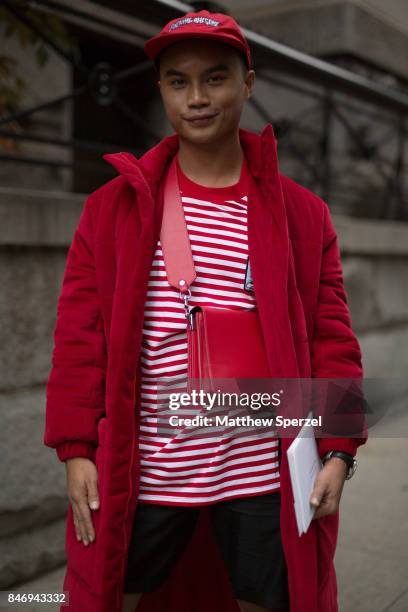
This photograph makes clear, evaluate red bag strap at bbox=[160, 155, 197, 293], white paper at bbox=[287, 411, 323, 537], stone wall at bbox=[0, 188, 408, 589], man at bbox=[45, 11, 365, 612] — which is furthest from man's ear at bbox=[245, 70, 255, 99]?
stone wall at bbox=[0, 188, 408, 589]

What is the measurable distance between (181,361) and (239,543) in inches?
19.5

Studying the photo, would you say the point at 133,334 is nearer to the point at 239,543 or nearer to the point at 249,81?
the point at 239,543

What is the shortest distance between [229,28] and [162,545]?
1305 millimetres

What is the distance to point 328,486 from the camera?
1808mm

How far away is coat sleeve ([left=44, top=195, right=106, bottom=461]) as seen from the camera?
5.92ft

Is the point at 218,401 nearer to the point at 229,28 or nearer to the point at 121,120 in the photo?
the point at 229,28

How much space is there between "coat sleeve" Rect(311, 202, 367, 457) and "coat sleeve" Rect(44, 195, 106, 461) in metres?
0.57

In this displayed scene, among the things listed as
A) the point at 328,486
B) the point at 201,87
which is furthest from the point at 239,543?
the point at 201,87

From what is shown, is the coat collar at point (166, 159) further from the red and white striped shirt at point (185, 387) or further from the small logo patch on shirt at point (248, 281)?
the small logo patch on shirt at point (248, 281)

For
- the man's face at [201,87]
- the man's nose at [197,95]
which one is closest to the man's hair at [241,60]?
the man's face at [201,87]

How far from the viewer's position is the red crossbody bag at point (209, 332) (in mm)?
1741

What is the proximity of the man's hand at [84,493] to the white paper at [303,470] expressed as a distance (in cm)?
50

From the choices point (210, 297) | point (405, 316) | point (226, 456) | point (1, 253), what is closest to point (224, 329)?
point (210, 297)

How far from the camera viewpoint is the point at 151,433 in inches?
72.1
